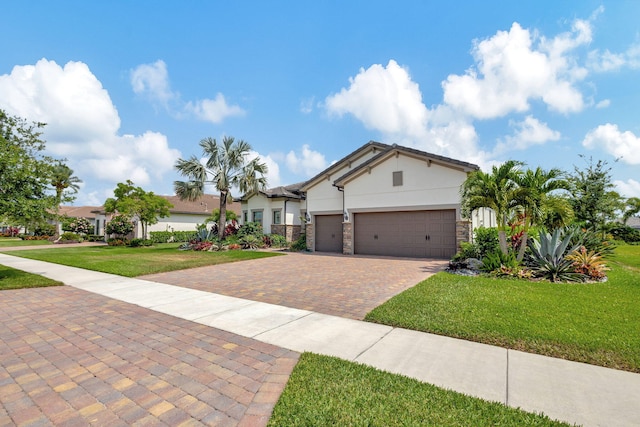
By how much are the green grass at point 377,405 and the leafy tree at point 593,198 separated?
789 inches

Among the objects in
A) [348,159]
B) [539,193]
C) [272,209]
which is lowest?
[539,193]

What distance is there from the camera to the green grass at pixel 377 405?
104 inches

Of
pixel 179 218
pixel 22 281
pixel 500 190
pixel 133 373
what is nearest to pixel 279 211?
pixel 179 218

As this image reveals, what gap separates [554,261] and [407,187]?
7678 millimetres

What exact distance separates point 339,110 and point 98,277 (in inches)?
532

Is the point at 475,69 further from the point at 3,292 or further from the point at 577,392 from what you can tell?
the point at 3,292

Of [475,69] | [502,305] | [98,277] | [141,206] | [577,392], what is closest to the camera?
[577,392]

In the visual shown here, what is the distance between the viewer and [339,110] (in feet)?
55.8

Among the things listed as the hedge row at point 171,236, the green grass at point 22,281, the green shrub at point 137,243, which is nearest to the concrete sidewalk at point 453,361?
the green grass at point 22,281

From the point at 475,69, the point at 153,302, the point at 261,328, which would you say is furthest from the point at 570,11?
the point at 153,302

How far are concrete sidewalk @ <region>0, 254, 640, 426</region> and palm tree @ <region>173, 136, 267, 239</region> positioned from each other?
15813 mm

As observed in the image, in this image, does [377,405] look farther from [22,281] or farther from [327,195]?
[327,195]

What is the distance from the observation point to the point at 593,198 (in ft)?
59.0

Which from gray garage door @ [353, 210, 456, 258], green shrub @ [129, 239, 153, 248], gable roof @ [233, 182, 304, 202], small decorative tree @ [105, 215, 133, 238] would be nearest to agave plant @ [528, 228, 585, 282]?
gray garage door @ [353, 210, 456, 258]
